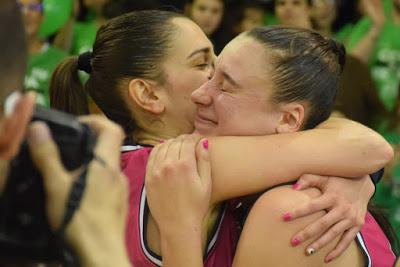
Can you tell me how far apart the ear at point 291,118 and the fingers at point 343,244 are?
0.80ft

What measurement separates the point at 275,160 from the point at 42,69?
3359 mm

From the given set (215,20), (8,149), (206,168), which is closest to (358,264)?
(206,168)

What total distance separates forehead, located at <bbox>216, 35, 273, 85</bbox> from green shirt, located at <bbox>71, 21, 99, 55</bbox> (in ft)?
11.7

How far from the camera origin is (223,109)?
2.13 metres

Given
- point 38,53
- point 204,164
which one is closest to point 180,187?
point 204,164

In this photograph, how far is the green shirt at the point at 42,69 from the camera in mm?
5055

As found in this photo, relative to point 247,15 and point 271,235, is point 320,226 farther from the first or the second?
point 247,15

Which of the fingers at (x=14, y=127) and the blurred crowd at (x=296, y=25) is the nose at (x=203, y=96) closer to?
the fingers at (x=14, y=127)

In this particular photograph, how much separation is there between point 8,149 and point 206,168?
0.85m

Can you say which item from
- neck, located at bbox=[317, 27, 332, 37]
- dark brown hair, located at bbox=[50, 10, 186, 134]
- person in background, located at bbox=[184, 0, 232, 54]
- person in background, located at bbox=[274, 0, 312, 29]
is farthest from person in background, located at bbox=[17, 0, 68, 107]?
dark brown hair, located at bbox=[50, 10, 186, 134]

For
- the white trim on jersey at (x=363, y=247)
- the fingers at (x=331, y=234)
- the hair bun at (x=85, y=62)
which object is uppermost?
the hair bun at (x=85, y=62)

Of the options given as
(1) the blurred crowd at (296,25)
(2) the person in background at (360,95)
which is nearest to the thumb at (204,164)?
(1) the blurred crowd at (296,25)

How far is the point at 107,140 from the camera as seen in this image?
1.37 m

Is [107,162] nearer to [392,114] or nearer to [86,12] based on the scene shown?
[392,114]
